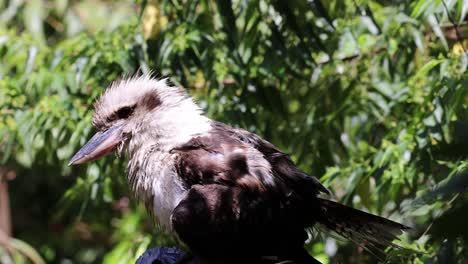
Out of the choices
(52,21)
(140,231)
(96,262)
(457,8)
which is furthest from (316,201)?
(96,262)

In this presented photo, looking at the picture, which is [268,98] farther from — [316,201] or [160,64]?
[316,201]

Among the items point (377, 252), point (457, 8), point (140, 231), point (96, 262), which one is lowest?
point (96, 262)

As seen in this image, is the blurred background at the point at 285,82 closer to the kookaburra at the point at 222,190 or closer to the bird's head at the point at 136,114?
the bird's head at the point at 136,114

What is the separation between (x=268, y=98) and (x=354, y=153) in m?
0.49

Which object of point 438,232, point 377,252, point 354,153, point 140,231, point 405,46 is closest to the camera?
point 438,232

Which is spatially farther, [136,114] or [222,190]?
[136,114]

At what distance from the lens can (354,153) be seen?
13.1ft

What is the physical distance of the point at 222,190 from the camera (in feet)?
8.62

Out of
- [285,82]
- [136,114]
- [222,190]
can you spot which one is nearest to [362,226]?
[222,190]

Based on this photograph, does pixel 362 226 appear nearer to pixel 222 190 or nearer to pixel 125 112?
pixel 222 190

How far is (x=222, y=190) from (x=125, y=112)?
75 cm

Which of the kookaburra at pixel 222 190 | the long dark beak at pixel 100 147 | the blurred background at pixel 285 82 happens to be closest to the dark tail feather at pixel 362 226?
the kookaburra at pixel 222 190

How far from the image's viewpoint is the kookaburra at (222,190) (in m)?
2.56

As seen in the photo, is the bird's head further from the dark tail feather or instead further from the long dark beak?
the dark tail feather
